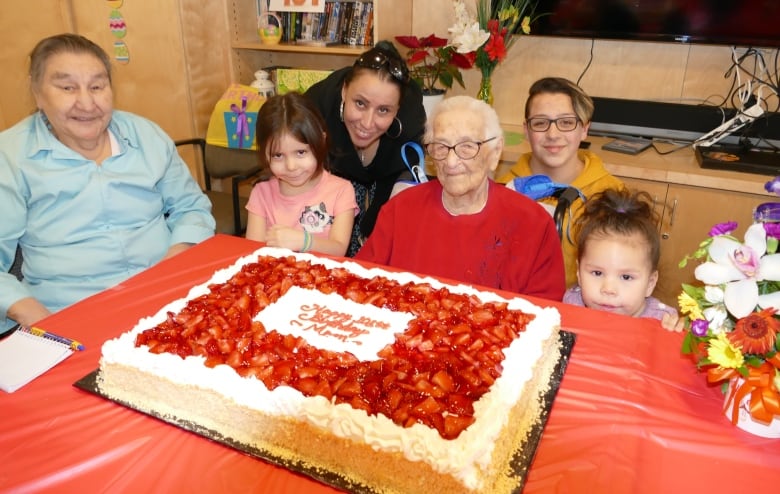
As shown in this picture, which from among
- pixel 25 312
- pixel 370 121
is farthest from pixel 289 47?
pixel 25 312

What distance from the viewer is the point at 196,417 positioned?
43.5 inches

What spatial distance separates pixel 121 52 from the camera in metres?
3.60

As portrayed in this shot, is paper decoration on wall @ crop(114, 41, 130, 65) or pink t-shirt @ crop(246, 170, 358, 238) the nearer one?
pink t-shirt @ crop(246, 170, 358, 238)

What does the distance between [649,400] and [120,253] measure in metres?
1.68

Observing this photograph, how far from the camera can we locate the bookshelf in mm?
3275

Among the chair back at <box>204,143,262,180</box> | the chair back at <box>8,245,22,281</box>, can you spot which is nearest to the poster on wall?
the chair back at <box>204,143,262,180</box>

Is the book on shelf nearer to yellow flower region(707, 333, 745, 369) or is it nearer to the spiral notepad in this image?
the spiral notepad

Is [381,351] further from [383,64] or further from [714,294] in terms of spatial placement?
[383,64]

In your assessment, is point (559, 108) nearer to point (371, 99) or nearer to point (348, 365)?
point (371, 99)

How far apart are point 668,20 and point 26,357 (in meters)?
3.18

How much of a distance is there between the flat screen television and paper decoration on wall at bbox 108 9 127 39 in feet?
8.35

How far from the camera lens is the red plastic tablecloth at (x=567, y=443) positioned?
0.94 meters

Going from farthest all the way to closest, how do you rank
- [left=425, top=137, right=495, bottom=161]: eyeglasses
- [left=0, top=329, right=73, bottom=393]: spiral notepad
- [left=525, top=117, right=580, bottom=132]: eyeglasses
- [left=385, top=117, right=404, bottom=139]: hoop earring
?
[left=385, top=117, right=404, bottom=139]: hoop earring → [left=525, top=117, right=580, bottom=132]: eyeglasses → [left=425, top=137, right=495, bottom=161]: eyeglasses → [left=0, top=329, right=73, bottom=393]: spiral notepad

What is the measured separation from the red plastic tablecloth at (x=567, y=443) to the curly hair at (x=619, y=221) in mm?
369
